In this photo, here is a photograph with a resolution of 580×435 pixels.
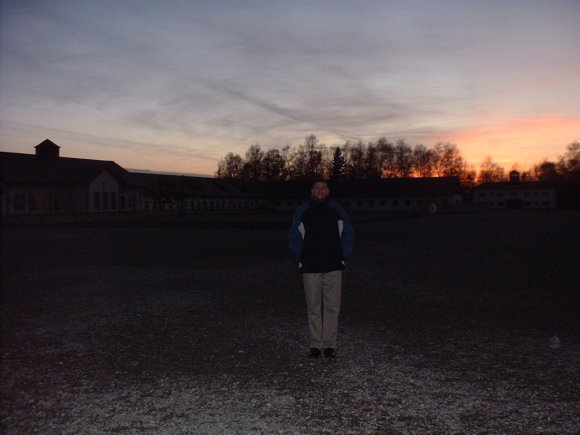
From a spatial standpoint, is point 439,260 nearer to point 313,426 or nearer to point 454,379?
point 454,379

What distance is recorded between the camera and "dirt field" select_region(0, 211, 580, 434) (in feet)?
12.7

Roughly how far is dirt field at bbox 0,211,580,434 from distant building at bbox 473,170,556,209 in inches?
4145

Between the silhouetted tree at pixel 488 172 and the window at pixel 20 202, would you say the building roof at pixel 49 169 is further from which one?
the silhouetted tree at pixel 488 172

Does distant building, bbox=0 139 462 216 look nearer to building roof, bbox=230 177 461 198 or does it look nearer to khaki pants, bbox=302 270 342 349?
building roof, bbox=230 177 461 198

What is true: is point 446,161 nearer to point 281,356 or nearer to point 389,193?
point 389,193

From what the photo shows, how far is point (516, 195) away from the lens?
356ft

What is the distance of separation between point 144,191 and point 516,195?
8454 cm

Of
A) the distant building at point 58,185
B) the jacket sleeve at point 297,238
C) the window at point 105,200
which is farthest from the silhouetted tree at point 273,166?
the jacket sleeve at point 297,238

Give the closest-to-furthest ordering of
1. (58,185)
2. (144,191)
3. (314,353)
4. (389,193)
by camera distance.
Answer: (314,353) < (58,185) < (144,191) < (389,193)

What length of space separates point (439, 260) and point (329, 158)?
99604 mm

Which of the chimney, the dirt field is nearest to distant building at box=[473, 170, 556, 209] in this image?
the chimney

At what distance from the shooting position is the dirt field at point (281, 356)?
3877 millimetres

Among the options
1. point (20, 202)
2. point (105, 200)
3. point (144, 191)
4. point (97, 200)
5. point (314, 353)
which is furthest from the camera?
point (144, 191)

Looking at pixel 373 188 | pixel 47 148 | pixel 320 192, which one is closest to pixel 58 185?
pixel 47 148
